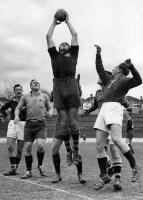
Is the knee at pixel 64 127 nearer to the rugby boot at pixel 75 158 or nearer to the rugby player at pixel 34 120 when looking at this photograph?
the rugby boot at pixel 75 158

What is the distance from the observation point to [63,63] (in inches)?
333

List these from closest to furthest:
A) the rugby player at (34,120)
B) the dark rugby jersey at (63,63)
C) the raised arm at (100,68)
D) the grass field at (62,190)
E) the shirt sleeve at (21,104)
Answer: the grass field at (62,190) → the raised arm at (100,68) → the dark rugby jersey at (63,63) → the rugby player at (34,120) → the shirt sleeve at (21,104)

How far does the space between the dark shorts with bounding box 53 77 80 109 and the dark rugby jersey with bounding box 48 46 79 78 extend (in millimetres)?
113

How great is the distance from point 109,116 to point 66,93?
42.9 inches

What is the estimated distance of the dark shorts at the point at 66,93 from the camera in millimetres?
8492

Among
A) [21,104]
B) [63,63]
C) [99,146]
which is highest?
[63,63]

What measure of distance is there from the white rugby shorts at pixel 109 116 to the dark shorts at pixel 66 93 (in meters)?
0.79

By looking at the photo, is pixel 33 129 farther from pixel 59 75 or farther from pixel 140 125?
pixel 140 125

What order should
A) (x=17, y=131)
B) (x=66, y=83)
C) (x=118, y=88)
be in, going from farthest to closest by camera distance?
(x=17, y=131) < (x=66, y=83) < (x=118, y=88)

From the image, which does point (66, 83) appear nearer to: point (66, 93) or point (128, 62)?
point (66, 93)

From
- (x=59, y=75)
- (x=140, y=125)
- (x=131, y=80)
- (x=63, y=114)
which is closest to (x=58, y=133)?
(x=63, y=114)

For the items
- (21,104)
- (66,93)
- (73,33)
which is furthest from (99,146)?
(21,104)

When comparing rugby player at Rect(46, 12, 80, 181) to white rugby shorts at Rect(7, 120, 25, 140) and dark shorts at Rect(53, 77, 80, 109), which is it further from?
white rugby shorts at Rect(7, 120, 25, 140)

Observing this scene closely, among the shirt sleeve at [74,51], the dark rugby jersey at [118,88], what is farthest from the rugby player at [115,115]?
the shirt sleeve at [74,51]
